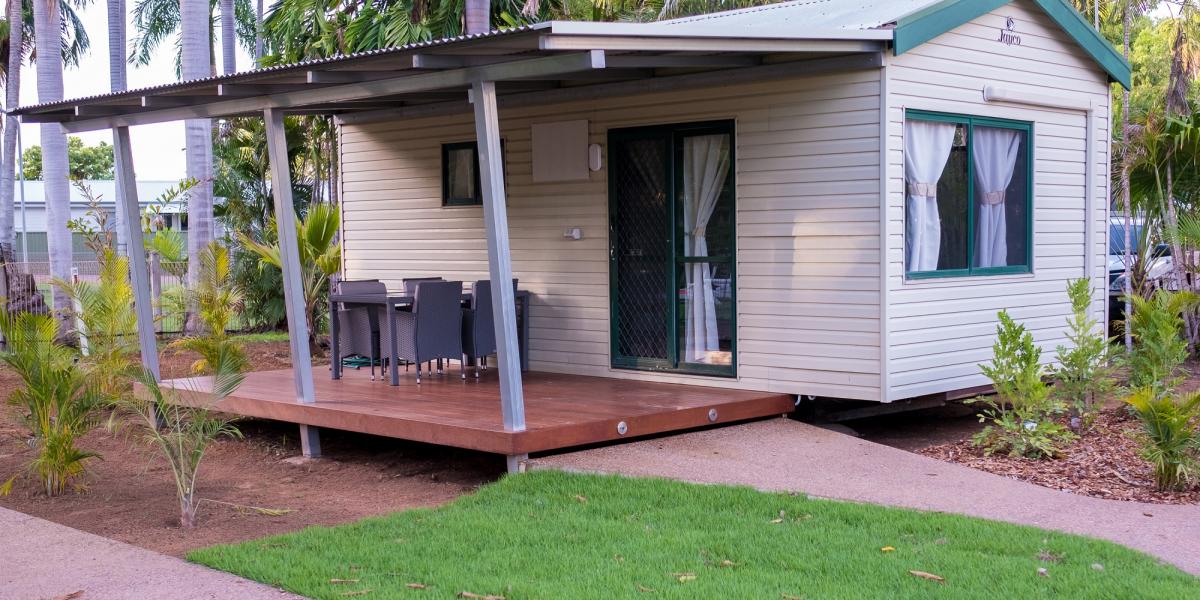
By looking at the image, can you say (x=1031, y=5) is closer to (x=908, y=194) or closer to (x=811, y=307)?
(x=908, y=194)

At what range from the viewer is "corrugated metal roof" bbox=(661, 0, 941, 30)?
8.14 metres

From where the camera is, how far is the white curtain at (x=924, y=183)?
8.28 m

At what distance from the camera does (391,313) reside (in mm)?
8766

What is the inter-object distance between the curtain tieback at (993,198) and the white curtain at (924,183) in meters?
0.59

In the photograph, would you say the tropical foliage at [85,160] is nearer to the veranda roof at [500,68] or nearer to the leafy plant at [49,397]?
the veranda roof at [500,68]

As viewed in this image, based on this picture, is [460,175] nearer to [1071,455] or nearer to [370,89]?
[370,89]

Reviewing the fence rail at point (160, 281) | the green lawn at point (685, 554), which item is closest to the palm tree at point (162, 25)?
the fence rail at point (160, 281)

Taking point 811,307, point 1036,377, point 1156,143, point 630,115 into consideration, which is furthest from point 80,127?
point 1156,143

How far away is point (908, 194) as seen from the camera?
8.29 m

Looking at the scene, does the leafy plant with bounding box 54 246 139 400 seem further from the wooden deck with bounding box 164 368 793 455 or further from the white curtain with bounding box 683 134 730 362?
the white curtain with bounding box 683 134 730 362

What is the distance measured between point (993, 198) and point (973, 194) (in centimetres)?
26

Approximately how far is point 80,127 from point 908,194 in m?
6.29

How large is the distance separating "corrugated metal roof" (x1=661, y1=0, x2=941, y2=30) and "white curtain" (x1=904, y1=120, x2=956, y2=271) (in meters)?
0.76

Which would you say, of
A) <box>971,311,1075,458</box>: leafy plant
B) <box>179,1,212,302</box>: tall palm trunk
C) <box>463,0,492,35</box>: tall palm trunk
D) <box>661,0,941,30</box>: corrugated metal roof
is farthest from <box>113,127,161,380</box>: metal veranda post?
<box>971,311,1075,458</box>: leafy plant
